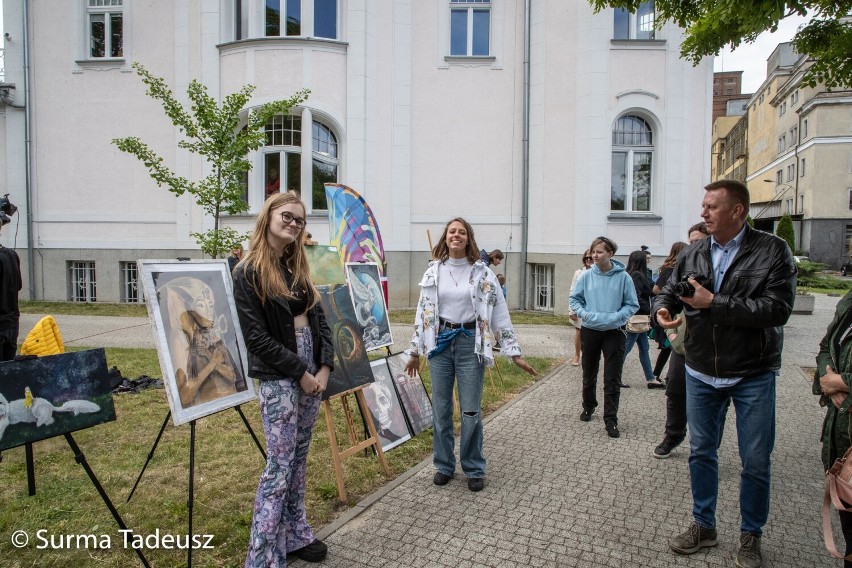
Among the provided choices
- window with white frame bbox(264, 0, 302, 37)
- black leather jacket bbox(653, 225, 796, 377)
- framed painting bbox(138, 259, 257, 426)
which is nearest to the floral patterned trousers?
framed painting bbox(138, 259, 257, 426)

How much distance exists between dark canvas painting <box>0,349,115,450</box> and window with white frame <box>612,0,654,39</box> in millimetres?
15082

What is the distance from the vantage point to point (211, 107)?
9.32 meters

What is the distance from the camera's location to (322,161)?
1530 centimetres

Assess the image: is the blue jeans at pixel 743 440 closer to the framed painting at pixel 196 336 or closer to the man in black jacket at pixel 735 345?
the man in black jacket at pixel 735 345

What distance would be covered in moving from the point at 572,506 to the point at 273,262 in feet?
9.39

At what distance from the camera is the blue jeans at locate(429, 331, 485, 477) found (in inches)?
181

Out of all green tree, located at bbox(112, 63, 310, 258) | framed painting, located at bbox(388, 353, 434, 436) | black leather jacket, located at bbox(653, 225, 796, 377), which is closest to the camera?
black leather jacket, located at bbox(653, 225, 796, 377)

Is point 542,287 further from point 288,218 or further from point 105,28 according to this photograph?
point 105,28

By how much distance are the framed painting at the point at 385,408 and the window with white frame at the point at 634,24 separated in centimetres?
1291

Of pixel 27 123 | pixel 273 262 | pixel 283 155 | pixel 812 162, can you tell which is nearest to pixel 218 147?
pixel 283 155

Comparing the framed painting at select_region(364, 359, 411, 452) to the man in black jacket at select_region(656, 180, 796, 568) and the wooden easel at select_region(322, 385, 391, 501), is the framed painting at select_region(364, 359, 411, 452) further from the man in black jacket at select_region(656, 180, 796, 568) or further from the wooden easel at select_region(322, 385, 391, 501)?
the man in black jacket at select_region(656, 180, 796, 568)

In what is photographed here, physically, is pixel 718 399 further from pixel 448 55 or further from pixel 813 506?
pixel 448 55

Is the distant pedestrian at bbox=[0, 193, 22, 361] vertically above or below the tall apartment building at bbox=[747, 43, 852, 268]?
below

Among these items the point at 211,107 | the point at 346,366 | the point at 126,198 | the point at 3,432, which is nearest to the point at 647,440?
the point at 346,366
